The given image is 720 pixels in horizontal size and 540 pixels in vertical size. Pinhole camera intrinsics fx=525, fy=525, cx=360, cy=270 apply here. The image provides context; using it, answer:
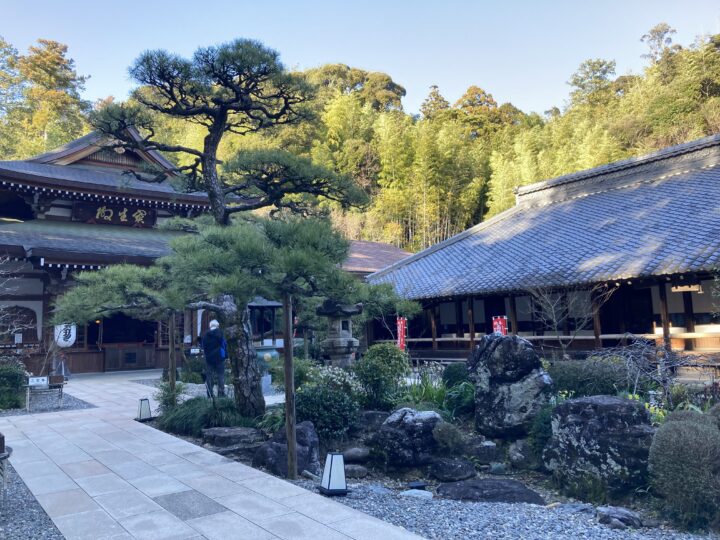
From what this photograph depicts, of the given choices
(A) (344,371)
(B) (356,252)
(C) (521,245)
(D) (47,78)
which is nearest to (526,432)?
(A) (344,371)

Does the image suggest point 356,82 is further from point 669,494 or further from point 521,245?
point 669,494

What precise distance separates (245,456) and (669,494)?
14.5 feet

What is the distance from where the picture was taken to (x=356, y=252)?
2377 centimetres

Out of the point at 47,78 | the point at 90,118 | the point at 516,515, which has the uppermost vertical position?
the point at 47,78

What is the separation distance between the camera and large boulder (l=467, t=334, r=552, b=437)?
22.5 feet

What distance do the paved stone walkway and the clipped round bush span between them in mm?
1344

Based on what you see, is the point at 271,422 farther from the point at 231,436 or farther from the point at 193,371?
the point at 193,371

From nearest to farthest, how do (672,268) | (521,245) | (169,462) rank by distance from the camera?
(169,462)
(672,268)
(521,245)

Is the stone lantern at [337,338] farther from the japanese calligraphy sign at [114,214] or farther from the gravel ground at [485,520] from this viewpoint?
the japanese calligraphy sign at [114,214]

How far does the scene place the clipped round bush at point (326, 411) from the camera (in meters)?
6.88

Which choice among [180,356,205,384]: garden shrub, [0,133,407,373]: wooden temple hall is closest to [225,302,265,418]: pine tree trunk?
[0,133,407,373]: wooden temple hall

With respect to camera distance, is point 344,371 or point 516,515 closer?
point 516,515

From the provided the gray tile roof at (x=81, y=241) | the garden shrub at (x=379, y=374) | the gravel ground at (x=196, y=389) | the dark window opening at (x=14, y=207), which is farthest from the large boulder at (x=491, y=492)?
the dark window opening at (x=14, y=207)

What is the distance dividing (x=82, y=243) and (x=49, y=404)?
658cm
